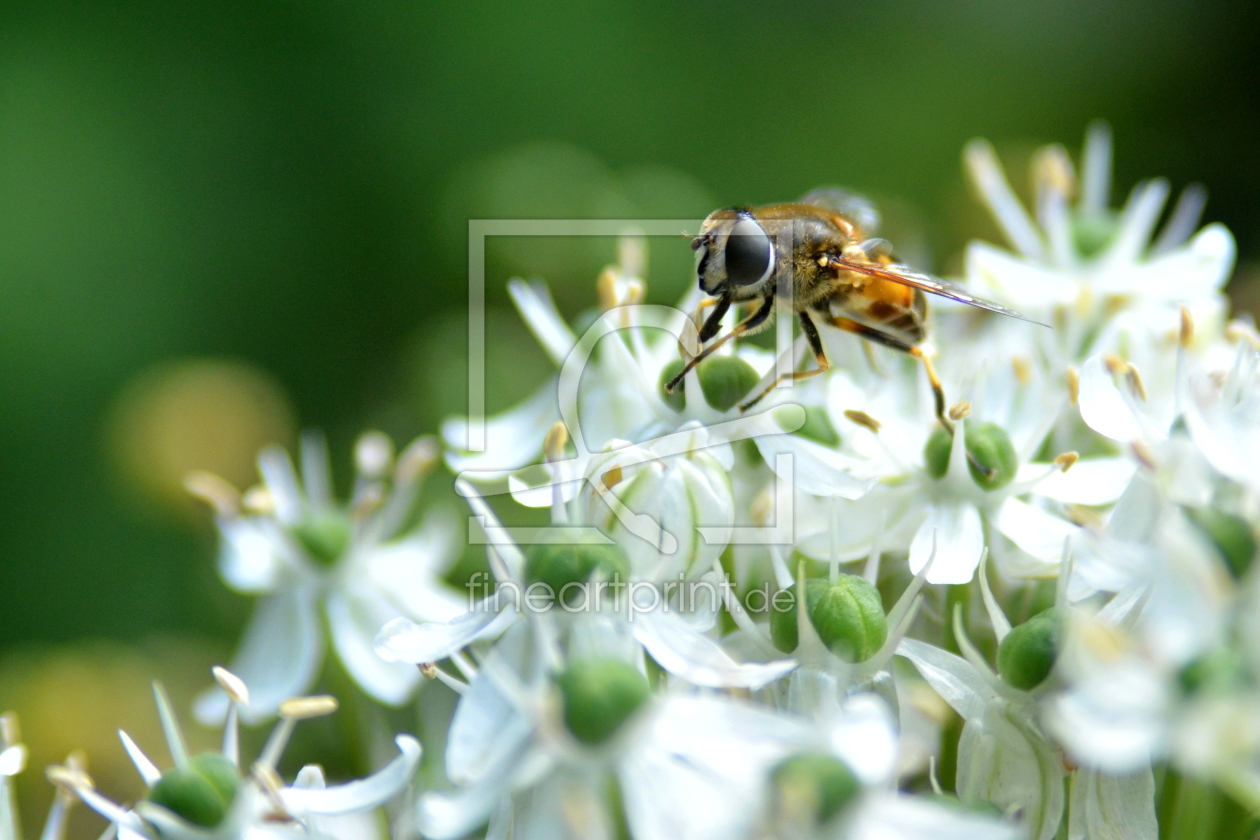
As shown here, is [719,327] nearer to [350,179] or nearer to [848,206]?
[848,206]

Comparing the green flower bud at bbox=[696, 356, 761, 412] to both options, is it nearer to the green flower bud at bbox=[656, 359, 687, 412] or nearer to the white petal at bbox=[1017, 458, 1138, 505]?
the green flower bud at bbox=[656, 359, 687, 412]

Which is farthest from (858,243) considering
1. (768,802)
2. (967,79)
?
(967,79)

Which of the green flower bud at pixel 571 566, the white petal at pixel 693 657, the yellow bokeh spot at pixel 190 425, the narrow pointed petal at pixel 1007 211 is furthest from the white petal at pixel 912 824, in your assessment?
the yellow bokeh spot at pixel 190 425

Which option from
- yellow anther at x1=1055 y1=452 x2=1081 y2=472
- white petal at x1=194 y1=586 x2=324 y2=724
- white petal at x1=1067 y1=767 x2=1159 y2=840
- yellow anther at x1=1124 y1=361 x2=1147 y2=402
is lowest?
white petal at x1=194 y1=586 x2=324 y2=724

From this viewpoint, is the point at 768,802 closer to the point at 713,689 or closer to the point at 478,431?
the point at 713,689

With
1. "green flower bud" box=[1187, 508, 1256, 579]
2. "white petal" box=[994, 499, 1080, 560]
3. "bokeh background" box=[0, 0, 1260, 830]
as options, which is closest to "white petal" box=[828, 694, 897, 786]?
"green flower bud" box=[1187, 508, 1256, 579]

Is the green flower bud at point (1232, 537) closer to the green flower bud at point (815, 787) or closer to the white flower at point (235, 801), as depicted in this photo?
the green flower bud at point (815, 787)

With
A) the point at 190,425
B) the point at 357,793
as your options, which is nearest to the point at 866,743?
the point at 357,793
